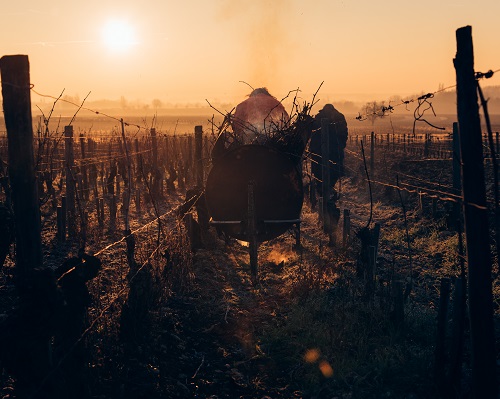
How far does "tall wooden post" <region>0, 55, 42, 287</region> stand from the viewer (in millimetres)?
4500

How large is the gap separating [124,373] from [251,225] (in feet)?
15.2

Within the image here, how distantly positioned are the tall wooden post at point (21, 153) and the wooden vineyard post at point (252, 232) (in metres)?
5.51

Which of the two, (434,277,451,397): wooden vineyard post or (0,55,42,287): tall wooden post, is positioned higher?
(0,55,42,287): tall wooden post

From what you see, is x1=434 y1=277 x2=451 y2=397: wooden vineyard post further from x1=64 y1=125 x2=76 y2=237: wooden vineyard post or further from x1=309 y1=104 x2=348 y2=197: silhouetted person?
x1=309 y1=104 x2=348 y2=197: silhouetted person

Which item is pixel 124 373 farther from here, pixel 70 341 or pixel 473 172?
pixel 473 172

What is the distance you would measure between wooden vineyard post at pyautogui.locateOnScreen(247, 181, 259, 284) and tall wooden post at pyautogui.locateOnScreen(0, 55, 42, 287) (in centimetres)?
551

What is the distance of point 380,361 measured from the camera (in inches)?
241

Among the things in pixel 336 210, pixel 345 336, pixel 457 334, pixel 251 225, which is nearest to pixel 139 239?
pixel 251 225

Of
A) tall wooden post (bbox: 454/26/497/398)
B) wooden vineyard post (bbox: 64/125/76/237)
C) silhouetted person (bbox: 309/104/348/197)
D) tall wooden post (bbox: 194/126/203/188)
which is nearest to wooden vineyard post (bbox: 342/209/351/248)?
tall wooden post (bbox: 194/126/203/188)

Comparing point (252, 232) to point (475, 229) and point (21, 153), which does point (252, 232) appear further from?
point (21, 153)

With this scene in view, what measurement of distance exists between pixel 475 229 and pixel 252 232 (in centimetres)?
568

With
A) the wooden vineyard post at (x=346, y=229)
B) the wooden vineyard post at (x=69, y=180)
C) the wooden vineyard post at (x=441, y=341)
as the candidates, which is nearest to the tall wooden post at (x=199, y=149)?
the wooden vineyard post at (x=69, y=180)

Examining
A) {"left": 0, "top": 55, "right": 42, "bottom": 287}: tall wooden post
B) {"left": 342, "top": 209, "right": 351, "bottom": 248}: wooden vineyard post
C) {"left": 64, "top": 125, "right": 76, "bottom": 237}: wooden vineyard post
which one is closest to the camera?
{"left": 0, "top": 55, "right": 42, "bottom": 287}: tall wooden post

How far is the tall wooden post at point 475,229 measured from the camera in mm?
4512
